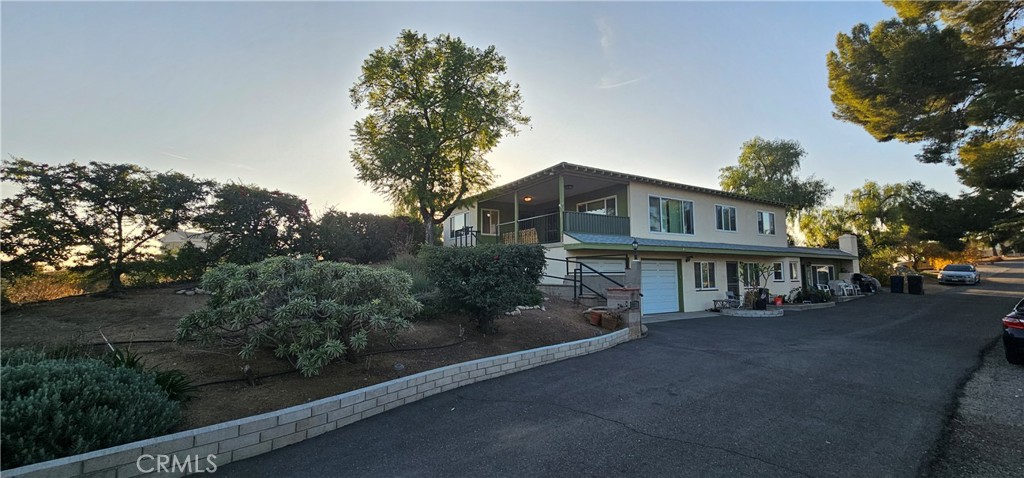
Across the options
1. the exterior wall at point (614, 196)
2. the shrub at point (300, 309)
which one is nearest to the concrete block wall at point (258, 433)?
the shrub at point (300, 309)

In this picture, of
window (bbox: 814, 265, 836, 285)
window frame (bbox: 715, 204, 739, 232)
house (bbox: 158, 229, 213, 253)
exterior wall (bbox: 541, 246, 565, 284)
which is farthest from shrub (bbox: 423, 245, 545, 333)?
window (bbox: 814, 265, 836, 285)

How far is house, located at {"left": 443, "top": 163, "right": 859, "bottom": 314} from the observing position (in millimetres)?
13750

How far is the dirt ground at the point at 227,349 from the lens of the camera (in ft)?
14.1

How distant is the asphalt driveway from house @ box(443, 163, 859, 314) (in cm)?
574

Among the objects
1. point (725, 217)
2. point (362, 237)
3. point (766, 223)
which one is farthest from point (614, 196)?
point (766, 223)

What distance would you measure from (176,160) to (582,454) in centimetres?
1044

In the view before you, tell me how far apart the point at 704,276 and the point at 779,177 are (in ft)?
66.3

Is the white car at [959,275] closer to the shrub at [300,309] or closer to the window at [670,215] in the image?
the window at [670,215]

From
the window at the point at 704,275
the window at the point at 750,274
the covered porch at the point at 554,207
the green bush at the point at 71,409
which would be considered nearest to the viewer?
the green bush at the point at 71,409

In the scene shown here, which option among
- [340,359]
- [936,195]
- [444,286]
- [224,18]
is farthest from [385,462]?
[936,195]

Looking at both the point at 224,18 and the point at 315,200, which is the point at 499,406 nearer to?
the point at 224,18

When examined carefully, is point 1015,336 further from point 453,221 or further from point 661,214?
point 453,221

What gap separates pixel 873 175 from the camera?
32.5 meters

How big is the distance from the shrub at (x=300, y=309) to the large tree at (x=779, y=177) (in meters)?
32.4
